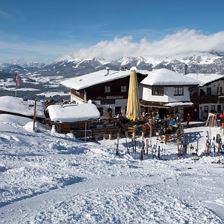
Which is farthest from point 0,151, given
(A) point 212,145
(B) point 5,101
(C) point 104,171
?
(B) point 5,101

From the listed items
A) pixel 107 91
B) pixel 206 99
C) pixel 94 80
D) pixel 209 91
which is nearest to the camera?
pixel 107 91

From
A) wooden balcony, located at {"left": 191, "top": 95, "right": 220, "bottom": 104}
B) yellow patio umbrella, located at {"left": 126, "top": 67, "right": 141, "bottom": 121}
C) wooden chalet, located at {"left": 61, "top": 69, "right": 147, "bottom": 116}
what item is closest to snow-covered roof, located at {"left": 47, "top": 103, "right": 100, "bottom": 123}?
yellow patio umbrella, located at {"left": 126, "top": 67, "right": 141, "bottom": 121}

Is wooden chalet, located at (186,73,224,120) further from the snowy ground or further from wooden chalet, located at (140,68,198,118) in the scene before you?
the snowy ground

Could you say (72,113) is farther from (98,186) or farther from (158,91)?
(98,186)

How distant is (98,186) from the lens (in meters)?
13.8

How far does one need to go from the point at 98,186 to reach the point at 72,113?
17994 millimetres

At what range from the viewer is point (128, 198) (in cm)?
1227

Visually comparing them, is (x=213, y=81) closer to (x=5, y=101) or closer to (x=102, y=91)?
(x=102, y=91)

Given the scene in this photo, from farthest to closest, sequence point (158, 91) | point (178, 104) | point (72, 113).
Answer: point (158, 91) → point (178, 104) → point (72, 113)

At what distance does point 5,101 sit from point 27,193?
26015 mm

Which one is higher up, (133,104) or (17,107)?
(133,104)

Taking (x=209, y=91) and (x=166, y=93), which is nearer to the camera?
(x=166, y=93)

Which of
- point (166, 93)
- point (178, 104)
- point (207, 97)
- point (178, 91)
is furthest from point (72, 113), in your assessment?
point (207, 97)

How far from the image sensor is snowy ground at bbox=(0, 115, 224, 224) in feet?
35.7
